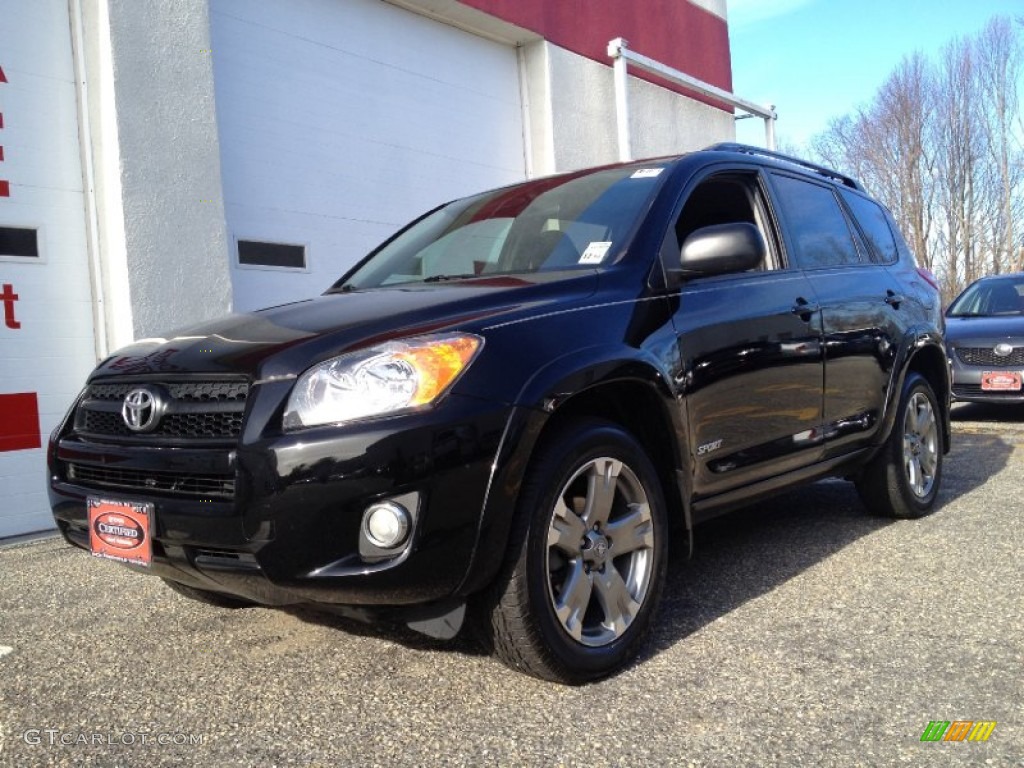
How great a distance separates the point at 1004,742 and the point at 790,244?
227 cm

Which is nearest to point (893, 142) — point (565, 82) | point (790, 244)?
point (565, 82)

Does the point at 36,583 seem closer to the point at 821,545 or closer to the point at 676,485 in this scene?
the point at 676,485

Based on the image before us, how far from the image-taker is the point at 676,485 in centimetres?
292

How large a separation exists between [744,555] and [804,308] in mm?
1128

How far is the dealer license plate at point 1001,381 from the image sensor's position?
8211 mm

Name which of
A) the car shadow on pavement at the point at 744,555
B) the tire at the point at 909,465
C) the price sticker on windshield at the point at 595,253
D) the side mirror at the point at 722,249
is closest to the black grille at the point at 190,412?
the car shadow on pavement at the point at 744,555

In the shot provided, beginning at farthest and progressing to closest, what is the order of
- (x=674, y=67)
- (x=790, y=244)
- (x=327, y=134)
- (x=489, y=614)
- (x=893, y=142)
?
(x=893, y=142)
(x=674, y=67)
(x=327, y=134)
(x=790, y=244)
(x=489, y=614)

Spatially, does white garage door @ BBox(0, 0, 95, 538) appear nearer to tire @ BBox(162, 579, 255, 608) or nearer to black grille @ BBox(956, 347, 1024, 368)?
tire @ BBox(162, 579, 255, 608)

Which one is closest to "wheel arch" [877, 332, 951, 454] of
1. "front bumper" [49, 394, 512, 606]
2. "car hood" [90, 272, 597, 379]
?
"car hood" [90, 272, 597, 379]

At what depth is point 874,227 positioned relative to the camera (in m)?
4.78

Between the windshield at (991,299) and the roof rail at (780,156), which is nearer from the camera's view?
the roof rail at (780,156)

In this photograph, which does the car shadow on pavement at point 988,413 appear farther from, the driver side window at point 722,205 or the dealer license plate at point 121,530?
the dealer license plate at point 121,530

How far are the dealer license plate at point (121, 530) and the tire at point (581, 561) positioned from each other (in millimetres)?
968

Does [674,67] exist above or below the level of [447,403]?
above
